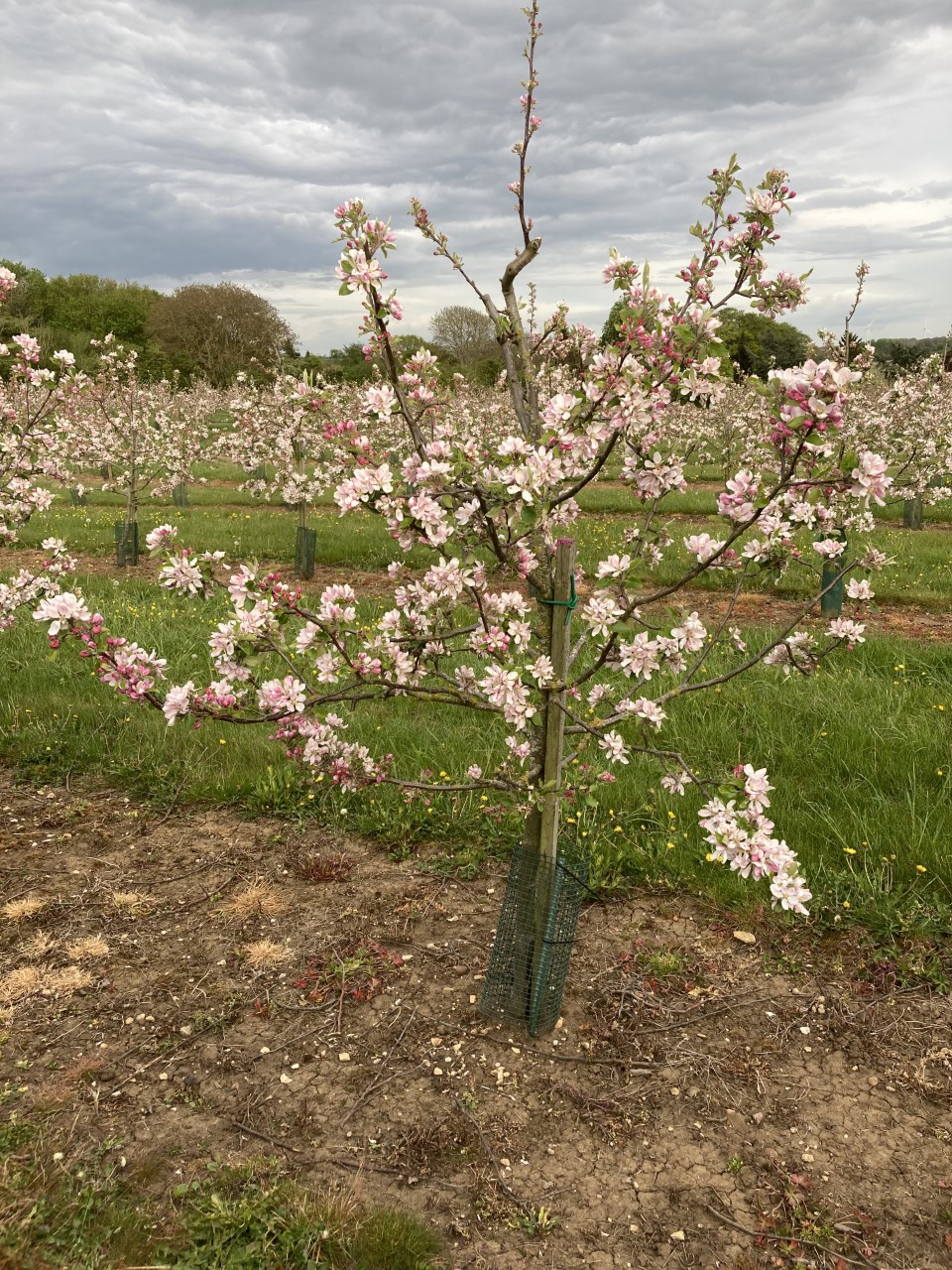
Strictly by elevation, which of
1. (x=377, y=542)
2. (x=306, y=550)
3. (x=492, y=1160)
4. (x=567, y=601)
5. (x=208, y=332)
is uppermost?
(x=208, y=332)

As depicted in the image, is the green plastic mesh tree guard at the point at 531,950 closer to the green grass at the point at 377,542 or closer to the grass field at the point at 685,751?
the grass field at the point at 685,751

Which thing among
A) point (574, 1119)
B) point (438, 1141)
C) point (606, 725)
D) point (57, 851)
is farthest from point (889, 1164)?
point (57, 851)

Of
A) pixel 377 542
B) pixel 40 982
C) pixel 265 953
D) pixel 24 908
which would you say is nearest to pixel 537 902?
pixel 265 953

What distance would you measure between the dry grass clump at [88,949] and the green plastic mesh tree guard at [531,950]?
181cm

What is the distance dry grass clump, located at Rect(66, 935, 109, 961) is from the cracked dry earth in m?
0.01

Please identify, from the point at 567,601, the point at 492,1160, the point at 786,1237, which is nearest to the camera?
the point at 786,1237

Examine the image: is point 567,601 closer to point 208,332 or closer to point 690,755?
point 690,755

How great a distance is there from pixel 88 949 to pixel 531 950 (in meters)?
2.10

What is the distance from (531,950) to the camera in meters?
3.31

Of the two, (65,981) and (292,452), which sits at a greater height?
(292,452)

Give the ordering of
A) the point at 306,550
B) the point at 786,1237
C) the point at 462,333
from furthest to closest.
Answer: the point at 462,333
the point at 306,550
the point at 786,1237

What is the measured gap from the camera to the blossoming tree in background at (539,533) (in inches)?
99.3

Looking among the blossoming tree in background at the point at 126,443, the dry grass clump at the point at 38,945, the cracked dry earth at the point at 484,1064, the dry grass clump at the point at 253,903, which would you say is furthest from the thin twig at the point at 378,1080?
the blossoming tree in background at the point at 126,443

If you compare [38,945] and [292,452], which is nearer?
[38,945]
